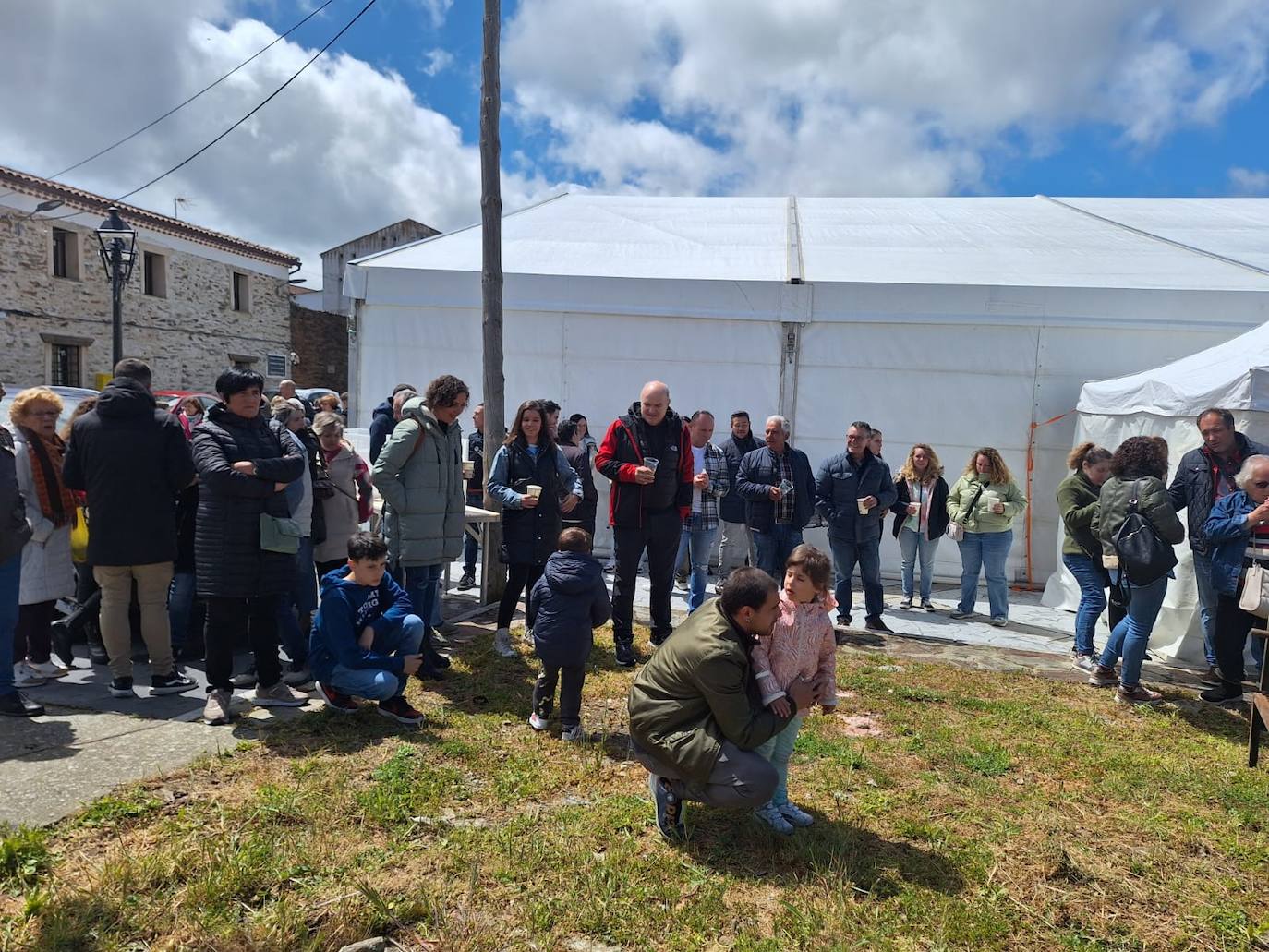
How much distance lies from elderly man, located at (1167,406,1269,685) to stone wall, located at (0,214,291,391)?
2330cm

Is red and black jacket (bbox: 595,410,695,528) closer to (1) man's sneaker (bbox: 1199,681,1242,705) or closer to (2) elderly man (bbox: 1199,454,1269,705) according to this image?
(2) elderly man (bbox: 1199,454,1269,705)

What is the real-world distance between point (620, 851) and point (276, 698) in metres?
2.37

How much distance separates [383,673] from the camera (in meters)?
4.23

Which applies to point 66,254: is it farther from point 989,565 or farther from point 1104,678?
point 1104,678

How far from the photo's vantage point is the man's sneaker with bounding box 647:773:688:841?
3273 millimetres

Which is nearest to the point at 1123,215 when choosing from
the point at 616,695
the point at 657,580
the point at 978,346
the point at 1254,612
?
the point at 978,346

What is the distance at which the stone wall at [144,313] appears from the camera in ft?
64.2

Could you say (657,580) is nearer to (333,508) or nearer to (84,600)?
(333,508)

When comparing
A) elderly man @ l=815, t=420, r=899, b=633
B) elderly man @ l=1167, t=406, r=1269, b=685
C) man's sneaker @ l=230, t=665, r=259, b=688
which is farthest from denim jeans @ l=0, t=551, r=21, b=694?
elderly man @ l=1167, t=406, r=1269, b=685

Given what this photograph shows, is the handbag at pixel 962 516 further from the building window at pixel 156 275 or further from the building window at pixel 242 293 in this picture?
the building window at pixel 242 293

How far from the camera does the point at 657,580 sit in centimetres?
588

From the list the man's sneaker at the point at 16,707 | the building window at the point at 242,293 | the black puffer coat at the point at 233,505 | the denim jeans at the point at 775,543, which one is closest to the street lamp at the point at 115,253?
the man's sneaker at the point at 16,707

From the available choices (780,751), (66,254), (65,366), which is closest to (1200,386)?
(780,751)

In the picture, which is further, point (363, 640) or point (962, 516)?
point (962, 516)
